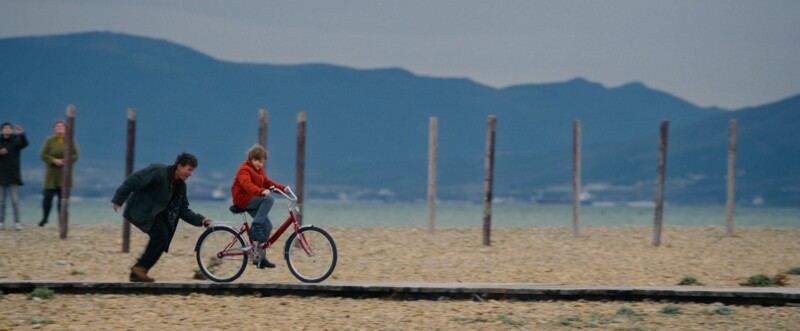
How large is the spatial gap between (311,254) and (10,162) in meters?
9.49

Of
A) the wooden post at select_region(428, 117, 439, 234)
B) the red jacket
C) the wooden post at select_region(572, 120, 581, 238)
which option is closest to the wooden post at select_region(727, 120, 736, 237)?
the wooden post at select_region(572, 120, 581, 238)

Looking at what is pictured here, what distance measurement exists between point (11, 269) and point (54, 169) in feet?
18.9

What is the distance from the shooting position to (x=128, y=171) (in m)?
17.3

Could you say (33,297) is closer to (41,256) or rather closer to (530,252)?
(41,256)

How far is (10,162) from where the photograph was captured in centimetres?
2022

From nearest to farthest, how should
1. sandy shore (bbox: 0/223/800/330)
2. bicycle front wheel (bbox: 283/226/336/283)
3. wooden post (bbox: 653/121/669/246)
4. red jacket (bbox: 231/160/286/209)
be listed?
sandy shore (bbox: 0/223/800/330) → red jacket (bbox: 231/160/286/209) → bicycle front wheel (bbox: 283/226/336/283) → wooden post (bbox: 653/121/669/246)

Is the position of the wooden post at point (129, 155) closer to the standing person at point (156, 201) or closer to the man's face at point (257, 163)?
the standing person at point (156, 201)

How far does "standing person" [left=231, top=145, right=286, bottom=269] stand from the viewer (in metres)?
12.3

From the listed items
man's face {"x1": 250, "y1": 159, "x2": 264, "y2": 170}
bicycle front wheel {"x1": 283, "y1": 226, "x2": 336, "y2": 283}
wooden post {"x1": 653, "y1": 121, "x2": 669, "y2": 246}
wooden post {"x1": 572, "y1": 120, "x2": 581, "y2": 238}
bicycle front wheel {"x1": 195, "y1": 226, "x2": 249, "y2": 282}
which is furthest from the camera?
wooden post {"x1": 572, "y1": 120, "x2": 581, "y2": 238}

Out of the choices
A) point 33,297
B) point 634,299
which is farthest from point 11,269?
point 634,299

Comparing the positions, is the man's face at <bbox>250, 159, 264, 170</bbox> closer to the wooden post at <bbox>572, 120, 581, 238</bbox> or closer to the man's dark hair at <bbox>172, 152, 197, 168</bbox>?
the man's dark hair at <bbox>172, 152, 197, 168</bbox>

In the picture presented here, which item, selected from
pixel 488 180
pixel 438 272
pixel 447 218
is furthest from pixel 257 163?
pixel 447 218

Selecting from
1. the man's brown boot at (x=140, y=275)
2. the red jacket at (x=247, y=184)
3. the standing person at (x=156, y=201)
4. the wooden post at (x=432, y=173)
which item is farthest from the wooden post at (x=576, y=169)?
the man's brown boot at (x=140, y=275)

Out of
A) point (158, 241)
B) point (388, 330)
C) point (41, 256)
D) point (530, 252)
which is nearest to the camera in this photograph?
point (388, 330)
